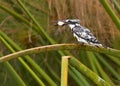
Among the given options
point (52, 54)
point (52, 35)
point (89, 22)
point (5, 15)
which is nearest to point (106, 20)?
point (89, 22)

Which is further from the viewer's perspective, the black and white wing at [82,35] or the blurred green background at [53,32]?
the blurred green background at [53,32]

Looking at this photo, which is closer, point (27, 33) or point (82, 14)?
point (82, 14)

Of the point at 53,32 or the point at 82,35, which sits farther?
the point at 53,32

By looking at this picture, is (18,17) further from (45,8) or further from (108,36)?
(108,36)

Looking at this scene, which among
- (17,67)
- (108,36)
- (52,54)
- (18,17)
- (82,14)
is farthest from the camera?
(17,67)

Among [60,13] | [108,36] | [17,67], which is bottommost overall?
[17,67]

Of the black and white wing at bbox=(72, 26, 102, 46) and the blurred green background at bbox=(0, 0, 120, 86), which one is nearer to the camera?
the black and white wing at bbox=(72, 26, 102, 46)

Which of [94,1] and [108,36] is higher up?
[94,1]

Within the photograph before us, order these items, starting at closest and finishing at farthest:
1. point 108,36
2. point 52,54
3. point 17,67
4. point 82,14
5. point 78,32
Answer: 1. point 78,32
2. point 82,14
3. point 108,36
4. point 52,54
5. point 17,67
